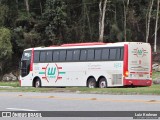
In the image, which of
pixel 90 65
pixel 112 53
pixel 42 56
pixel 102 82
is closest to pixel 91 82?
pixel 102 82

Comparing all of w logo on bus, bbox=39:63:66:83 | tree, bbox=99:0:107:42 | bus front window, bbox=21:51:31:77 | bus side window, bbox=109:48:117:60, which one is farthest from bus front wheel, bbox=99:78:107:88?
tree, bbox=99:0:107:42

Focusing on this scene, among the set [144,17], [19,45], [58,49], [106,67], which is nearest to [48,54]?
[58,49]

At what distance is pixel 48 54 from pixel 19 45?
79.8 ft

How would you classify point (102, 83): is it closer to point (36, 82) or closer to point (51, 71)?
point (51, 71)

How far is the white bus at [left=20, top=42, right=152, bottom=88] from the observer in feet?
118

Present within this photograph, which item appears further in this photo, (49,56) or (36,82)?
(36,82)

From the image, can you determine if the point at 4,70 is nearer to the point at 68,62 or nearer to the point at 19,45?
the point at 19,45

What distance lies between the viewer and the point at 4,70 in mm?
67000

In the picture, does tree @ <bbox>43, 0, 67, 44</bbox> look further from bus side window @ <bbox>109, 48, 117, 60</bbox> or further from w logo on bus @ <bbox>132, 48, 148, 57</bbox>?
w logo on bus @ <bbox>132, 48, 148, 57</bbox>

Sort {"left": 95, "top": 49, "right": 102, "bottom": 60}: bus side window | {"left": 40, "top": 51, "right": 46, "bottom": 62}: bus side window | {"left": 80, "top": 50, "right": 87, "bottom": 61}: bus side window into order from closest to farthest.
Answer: {"left": 95, "top": 49, "right": 102, "bottom": 60}: bus side window → {"left": 80, "top": 50, "right": 87, "bottom": 61}: bus side window → {"left": 40, "top": 51, "right": 46, "bottom": 62}: bus side window

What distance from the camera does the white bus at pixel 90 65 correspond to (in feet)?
118

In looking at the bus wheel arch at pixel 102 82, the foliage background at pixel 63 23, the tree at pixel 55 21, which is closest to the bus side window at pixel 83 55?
the bus wheel arch at pixel 102 82

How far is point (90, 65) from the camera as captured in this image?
3828cm

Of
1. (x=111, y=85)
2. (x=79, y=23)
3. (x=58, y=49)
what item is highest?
(x=79, y=23)
